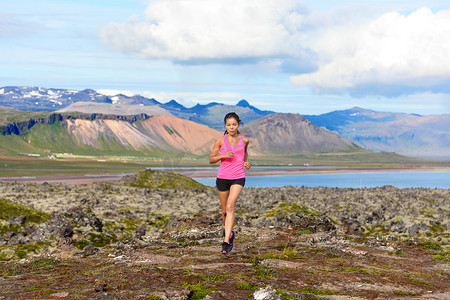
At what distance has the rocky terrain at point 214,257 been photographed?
1076 centimetres

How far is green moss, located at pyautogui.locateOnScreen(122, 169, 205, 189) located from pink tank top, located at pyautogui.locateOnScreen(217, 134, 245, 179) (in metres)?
43.4

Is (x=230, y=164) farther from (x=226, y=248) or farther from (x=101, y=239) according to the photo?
(x=101, y=239)

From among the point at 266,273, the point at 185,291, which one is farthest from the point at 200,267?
the point at 185,291

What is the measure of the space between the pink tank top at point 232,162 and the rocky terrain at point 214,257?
2402 millimetres

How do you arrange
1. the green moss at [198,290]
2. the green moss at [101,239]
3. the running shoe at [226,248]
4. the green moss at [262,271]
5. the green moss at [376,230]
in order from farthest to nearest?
the green moss at [376,230]
the green moss at [101,239]
the running shoe at [226,248]
the green moss at [262,271]
the green moss at [198,290]

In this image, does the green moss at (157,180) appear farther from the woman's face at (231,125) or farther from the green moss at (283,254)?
the woman's face at (231,125)

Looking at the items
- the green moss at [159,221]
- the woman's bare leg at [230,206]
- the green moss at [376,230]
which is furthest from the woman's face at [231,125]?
the green moss at [159,221]

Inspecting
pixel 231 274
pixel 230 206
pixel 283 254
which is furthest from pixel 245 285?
pixel 283 254

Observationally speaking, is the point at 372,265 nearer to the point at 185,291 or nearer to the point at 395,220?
the point at 185,291

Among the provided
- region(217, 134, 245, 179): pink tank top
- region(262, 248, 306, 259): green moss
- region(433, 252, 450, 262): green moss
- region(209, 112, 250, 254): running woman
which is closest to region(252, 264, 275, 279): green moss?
region(262, 248, 306, 259): green moss

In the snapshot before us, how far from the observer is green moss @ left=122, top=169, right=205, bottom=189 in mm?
57656

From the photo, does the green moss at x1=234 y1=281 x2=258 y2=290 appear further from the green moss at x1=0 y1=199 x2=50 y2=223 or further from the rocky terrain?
the green moss at x1=0 y1=199 x2=50 y2=223

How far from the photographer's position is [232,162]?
14164 millimetres

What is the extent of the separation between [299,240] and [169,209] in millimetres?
21162
